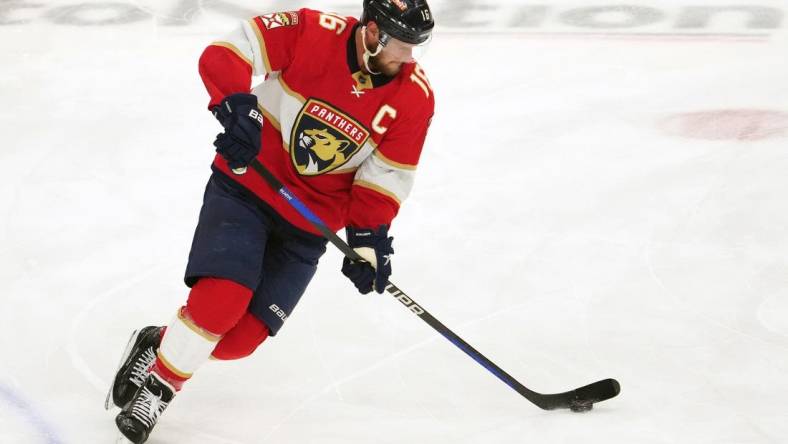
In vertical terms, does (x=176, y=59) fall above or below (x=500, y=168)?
below

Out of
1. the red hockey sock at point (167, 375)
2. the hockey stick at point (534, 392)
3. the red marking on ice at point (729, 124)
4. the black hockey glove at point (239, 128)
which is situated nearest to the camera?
the black hockey glove at point (239, 128)

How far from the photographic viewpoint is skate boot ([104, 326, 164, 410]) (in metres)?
2.85

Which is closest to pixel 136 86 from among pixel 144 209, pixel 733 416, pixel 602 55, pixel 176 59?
pixel 176 59

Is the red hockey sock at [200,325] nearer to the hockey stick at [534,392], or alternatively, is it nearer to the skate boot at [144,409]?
the skate boot at [144,409]

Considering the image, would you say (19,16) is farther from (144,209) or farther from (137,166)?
(144,209)

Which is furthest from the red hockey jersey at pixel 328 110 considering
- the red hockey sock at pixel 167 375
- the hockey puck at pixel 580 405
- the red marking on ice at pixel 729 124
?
the red marking on ice at pixel 729 124

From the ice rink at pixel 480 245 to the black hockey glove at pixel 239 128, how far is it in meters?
0.78

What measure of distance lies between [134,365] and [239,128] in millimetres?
800

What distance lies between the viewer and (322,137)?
2758mm

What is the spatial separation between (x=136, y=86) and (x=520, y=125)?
192 centimetres

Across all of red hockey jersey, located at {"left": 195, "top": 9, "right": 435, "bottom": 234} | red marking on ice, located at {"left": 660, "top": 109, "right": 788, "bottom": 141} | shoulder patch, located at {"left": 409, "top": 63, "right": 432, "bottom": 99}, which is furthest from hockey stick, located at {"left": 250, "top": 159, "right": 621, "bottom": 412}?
red marking on ice, located at {"left": 660, "top": 109, "right": 788, "bottom": 141}

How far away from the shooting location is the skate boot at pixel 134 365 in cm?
285

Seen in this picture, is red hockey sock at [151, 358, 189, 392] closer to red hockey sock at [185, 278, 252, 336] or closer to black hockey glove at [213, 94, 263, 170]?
red hockey sock at [185, 278, 252, 336]

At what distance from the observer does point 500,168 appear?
4363 mm
